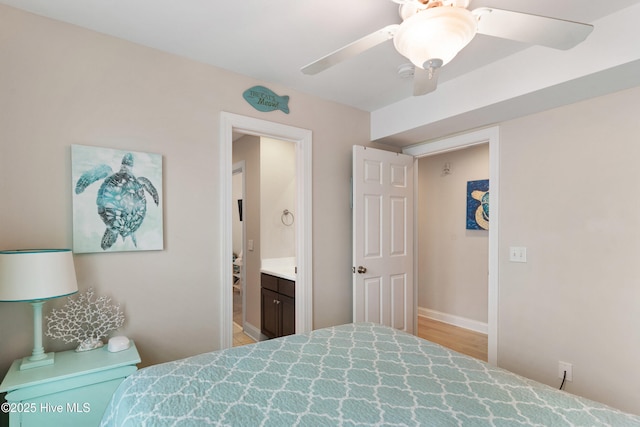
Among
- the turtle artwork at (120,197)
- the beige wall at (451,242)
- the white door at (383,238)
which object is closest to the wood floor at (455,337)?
the beige wall at (451,242)

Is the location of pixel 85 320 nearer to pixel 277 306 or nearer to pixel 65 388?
pixel 65 388

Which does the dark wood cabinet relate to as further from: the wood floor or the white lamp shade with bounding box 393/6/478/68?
the white lamp shade with bounding box 393/6/478/68

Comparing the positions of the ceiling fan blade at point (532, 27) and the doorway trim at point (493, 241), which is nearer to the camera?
the ceiling fan blade at point (532, 27)

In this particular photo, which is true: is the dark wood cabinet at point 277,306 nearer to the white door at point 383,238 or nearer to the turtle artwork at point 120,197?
the white door at point 383,238

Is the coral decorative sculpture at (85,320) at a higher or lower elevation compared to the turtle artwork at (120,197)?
lower

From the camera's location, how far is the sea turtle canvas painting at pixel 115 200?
187 cm

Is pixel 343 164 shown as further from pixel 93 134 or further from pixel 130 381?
pixel 130 381

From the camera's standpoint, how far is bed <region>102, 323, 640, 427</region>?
42.3 inches

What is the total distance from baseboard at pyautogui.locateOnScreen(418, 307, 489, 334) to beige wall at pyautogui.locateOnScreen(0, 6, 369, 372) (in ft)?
10.4

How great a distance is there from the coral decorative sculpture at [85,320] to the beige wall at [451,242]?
12.4ft

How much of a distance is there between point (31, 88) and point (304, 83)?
1712 mm

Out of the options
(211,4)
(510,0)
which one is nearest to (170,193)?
(211,4)

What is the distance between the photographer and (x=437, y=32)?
1179 mm

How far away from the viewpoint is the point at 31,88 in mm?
1769
